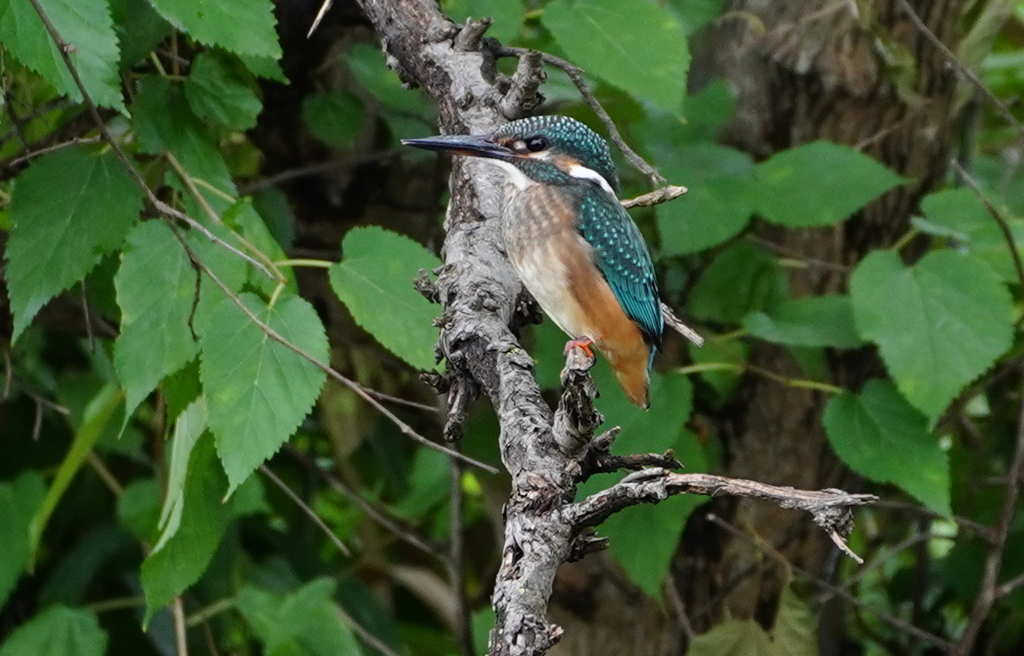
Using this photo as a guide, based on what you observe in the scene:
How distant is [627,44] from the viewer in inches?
79.2

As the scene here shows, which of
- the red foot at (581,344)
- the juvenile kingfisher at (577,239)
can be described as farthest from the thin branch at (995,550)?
the red foot at (581,344)

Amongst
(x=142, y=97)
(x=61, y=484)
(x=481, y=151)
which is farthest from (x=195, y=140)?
(x=61, y=484)

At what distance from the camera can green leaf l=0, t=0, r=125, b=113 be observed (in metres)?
1.58

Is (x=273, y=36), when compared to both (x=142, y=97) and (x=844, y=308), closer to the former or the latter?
(x=142, y=97)

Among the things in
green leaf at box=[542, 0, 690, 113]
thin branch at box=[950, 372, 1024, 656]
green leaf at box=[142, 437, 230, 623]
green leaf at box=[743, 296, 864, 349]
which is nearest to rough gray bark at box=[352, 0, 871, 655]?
green leaf at box=[542, 0, 690, 113]

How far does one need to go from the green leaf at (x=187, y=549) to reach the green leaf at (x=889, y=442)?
1117 millimetres

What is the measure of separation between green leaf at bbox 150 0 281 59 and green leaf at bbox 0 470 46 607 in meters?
1.30

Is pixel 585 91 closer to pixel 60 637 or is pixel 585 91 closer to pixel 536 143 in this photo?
pixel 536 143

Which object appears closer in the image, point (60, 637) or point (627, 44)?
point (627, 44)

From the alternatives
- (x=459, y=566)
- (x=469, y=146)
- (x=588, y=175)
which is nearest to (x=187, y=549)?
(x=469, y=146)

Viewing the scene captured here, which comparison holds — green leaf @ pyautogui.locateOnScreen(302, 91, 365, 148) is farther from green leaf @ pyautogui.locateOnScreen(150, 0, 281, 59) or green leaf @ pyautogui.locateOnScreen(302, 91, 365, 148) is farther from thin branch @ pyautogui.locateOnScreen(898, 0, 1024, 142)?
thin branch @ pyautogui.locateOnScreen(898, 0, 1024, 142)

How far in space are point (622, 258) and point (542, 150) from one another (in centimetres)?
22

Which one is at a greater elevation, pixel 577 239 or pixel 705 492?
pixel 705 492

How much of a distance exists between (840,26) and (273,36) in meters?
1.50
